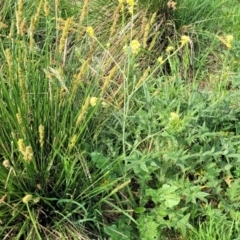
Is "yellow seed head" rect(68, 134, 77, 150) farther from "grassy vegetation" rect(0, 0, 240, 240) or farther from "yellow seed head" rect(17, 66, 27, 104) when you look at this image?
"yellow seed head" rect(17, 66, 27, 104)

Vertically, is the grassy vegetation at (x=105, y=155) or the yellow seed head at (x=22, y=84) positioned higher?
the yellow seed head at (x=22, y=84)

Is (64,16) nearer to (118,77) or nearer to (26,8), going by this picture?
(26,8)

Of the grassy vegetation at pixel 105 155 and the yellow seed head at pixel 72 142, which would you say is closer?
the yellow seed head at pixel 72 142

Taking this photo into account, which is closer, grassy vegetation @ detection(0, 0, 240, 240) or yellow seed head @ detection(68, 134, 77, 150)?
yellow seed head @ detection(68, 134, 77, 150)

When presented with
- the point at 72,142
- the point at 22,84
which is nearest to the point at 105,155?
the point at 72,142

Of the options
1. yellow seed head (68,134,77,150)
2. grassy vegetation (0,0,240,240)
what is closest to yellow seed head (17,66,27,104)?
grassy vegetation (0,0,240,240)

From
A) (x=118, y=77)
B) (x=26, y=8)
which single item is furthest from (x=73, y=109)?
(x=26, y=8)

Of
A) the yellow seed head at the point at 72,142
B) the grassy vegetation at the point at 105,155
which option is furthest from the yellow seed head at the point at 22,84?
the yellow seed head at the point at 72,142

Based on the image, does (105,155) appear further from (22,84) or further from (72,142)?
(22,84)

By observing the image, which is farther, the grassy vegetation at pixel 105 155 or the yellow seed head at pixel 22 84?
the grassy vegetation at pixel 105 155

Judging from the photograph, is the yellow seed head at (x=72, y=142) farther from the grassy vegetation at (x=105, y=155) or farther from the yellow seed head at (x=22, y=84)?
the yellow seed head at (x=22, y=84)

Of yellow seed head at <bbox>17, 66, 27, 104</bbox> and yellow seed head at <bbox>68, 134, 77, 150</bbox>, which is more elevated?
yellow seed head at <bbox>17, 66, 27, 104</bbox>

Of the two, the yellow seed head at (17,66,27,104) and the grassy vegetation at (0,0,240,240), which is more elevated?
the yellow seed head at (17,66,27,104)

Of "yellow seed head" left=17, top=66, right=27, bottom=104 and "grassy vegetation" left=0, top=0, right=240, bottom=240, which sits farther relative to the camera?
"grassy vegetation" left=0, top=0, right=240, bottom=240
